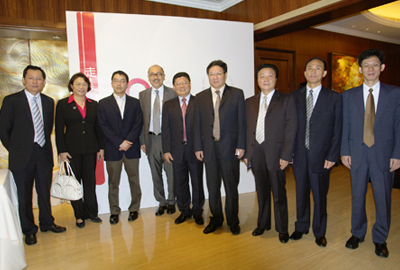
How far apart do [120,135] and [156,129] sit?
473 mm

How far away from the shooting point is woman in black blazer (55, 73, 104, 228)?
10.8 ft

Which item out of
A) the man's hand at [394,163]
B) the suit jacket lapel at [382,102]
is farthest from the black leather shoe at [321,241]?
the suit jacket lapel at [382,102]

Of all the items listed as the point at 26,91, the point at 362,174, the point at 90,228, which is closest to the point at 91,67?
the point at 26,91

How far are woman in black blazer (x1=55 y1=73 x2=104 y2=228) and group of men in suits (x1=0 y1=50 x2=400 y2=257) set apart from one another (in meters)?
0.13

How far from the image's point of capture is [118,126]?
3.47 m

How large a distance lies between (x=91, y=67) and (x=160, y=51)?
99cm

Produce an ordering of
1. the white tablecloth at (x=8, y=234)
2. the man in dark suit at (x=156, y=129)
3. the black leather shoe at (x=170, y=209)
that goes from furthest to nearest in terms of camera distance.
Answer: the black leather shoe at (x=170, y=209), the man in dark suit at (x=156, y=129), the white tablecloth at (x=8, y=234)

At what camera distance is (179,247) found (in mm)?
2842

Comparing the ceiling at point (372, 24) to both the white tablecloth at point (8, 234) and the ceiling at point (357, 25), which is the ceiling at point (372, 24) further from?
the white tablecloth at point (8, 234)

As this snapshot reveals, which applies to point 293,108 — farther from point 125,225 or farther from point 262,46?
A: point 262,46

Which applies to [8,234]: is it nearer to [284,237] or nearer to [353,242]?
[284,237]

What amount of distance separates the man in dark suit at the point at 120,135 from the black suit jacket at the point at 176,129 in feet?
1.35

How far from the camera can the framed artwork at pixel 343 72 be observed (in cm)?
712

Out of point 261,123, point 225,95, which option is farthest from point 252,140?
point 225,95
